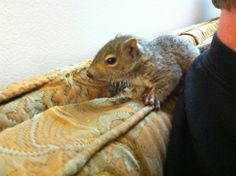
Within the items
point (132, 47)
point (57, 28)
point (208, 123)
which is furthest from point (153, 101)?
point (57, 28)

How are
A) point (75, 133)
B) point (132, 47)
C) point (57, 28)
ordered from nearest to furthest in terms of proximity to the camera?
point (75, 133), point (132, 47), point (57, 28)

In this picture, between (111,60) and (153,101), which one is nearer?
(153,101)

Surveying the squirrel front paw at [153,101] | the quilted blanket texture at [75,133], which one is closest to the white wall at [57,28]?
the quilted blanket texture at [75,133]

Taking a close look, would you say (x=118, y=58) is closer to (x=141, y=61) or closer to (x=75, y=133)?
(x=141, y=61)

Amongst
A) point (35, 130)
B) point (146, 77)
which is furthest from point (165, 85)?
point (35, 130)

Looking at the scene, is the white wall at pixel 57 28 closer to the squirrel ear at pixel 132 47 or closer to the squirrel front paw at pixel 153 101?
the squirrel ear at pixel 132 47

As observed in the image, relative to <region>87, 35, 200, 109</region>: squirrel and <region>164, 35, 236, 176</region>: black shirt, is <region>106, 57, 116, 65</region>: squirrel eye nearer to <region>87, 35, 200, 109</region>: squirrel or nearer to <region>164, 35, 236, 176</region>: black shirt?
<region>87, 35, 200, 109</region>: squirrel

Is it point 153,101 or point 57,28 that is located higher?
point 57,28

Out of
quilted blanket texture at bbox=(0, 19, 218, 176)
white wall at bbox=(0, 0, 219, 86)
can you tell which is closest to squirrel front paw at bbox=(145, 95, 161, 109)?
quilted blanket texture at bbox=(0, 19, 218, 176)

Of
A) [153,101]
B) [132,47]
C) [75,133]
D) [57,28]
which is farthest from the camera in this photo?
[57,28]
